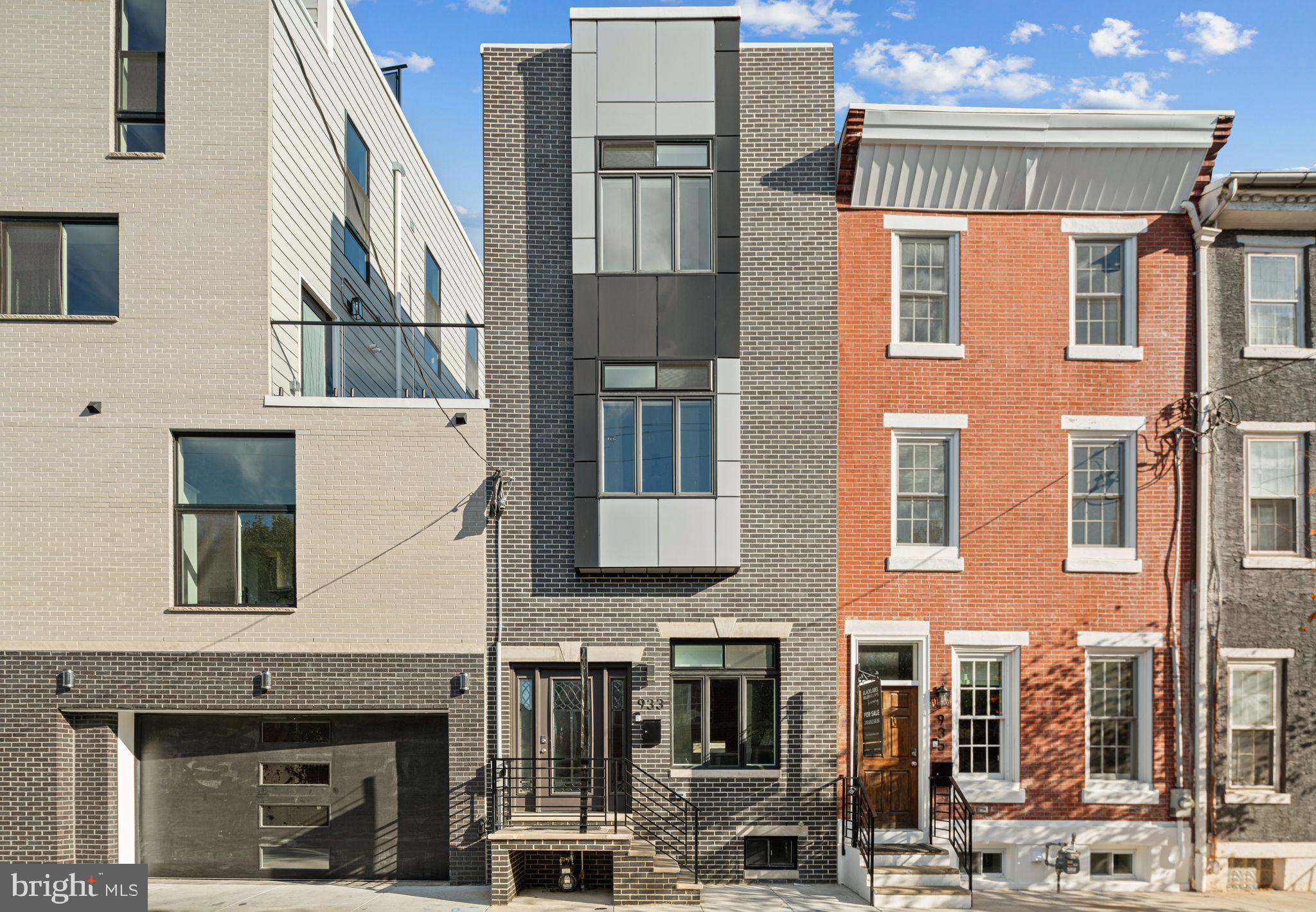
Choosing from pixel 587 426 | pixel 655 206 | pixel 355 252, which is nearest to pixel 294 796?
pixel 587 426

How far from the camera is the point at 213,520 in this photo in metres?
13.3

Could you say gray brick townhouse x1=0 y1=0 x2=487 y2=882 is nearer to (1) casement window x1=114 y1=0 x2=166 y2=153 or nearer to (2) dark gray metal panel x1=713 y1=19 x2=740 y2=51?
(1) casement window x1=114 y1=0 x2=166 y2=153

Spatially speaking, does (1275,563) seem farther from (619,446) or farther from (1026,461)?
(619,446)

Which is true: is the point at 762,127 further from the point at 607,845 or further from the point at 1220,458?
the point at 607,845

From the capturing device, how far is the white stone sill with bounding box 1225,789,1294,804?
13.5 m

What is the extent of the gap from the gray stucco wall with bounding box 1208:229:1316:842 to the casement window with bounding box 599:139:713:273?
24.6 ft

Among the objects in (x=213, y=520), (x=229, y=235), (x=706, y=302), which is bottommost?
(x=213, y=520)

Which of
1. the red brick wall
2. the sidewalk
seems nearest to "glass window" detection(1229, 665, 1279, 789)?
the red brick wall

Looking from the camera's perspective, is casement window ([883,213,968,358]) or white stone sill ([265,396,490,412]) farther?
casement window ([883,213,968,358])

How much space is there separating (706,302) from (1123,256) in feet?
20.6

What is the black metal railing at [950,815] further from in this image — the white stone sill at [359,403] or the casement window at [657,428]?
the white stone sill at [359,403]

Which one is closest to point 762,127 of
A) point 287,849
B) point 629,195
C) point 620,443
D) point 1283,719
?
point 629,195

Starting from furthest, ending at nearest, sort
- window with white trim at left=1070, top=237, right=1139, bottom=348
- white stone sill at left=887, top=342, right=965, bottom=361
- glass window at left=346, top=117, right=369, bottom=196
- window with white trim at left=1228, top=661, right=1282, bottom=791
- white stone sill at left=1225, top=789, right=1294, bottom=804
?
glass window at left=346, top=117, right=369, bottom=196
window with white trim at left=1070, top=237, right=1139, bottom=348
white stone sill at left=887, top=342, right=965, bottom=361
window with white trim at left=1228, top=661, right=1282, bottom=791
white stone sill at left=1225, top=789, right=1294, bottom=804

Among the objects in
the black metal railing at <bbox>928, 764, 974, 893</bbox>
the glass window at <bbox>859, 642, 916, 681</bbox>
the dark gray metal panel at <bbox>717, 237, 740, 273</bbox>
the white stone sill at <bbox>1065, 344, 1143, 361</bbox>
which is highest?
the dark gray metal panel at <bbox>717, 237, 740, 273</bbox>
